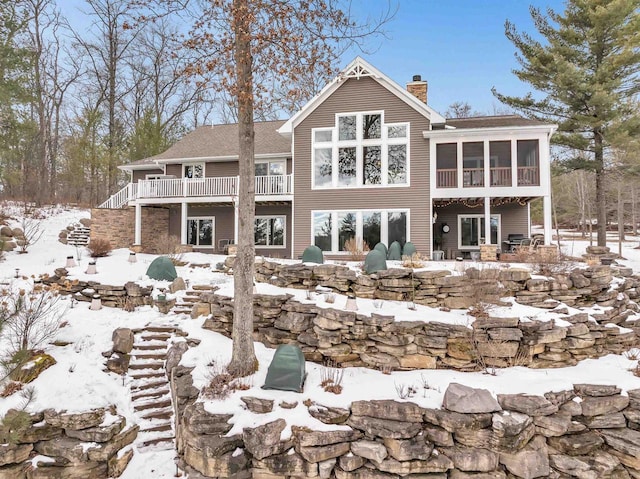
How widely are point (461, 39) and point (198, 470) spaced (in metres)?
16.5

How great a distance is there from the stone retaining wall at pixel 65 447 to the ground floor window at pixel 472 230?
13.7 metres

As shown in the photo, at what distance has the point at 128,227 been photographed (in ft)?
54.9

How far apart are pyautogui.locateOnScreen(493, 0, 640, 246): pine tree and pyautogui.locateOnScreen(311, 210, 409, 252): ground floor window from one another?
8182 millimetres

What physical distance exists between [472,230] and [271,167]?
966cm

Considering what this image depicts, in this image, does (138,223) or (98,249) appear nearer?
(98,249)

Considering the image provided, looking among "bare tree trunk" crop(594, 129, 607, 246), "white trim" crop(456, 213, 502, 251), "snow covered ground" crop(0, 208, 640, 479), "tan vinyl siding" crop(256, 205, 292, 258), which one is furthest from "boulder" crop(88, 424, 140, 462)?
"bare tree trunk" crop(594, 129, 607, 246)

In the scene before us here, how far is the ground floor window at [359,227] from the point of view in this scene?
1360 cm

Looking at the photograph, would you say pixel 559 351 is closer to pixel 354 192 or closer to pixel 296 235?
pixel 354 192

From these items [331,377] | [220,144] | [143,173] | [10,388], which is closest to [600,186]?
[331,377]

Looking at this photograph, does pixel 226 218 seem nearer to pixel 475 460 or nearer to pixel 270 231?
pixel 270 231

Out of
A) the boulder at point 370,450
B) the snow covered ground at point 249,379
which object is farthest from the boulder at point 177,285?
the boulder at point 370,450

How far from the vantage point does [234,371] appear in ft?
20.3

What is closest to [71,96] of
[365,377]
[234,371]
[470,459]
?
[234,371]

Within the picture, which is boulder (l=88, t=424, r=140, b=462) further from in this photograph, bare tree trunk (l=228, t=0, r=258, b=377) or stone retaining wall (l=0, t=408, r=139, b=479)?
bare tree trunk (l=228, t=0, r=258, b=377)
